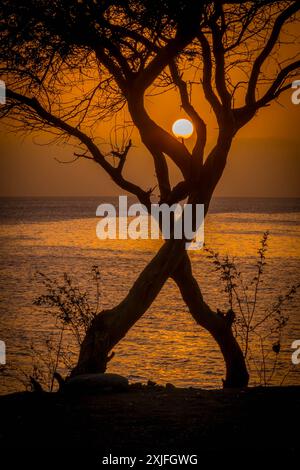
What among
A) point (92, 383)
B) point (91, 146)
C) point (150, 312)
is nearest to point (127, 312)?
point (92, 383)

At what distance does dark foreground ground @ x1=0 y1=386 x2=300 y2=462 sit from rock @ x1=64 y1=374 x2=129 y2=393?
5.4 inches

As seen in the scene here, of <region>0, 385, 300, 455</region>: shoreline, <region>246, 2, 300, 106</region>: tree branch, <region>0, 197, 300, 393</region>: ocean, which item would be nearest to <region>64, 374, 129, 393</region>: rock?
<region>0, 385, 300, 455</region>: shoreline

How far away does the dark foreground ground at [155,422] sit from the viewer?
635cm

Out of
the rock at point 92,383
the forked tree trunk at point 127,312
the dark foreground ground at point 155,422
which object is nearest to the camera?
the dark foreground ground at point 155,422

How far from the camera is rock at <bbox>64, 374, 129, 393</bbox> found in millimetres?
8250

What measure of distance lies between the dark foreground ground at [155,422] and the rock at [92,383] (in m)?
0.14

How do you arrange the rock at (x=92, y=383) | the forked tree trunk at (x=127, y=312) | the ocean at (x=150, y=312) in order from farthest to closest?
1. the ocean at (x=150, y=312)
2. the forked tree trunk at (x=127, y=312)
3. the rock at (x=92, y=383)

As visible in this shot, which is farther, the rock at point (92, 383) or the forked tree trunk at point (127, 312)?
the forked tree trunk at point (127, 312)

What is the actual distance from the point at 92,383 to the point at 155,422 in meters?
1.43

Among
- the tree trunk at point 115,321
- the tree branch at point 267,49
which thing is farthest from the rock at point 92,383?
the tree branch at point 267,49

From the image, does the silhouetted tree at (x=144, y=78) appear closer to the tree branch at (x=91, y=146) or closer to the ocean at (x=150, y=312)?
the tree branch at (x=91, y=146)
